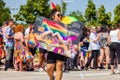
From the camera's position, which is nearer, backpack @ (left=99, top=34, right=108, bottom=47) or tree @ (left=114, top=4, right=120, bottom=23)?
backpack @ (left=99, top=34, right=108, bottom=47)

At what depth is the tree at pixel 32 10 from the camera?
156 ft

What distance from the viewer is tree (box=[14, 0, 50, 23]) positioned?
4753 centimetres

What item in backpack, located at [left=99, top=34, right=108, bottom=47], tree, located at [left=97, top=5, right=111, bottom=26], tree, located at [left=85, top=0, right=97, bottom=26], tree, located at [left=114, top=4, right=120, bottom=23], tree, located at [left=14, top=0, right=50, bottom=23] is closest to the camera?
backpack, located at [left=99, top=34, right=108, bottom=47]

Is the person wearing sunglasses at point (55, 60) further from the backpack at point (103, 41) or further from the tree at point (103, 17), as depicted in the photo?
the tree at point (103, 17)

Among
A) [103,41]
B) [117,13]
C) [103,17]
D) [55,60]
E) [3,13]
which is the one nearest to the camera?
[55,60]

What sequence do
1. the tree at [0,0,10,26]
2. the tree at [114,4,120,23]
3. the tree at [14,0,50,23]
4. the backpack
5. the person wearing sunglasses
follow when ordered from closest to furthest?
the person wearing sunglasses
the backpack
the tree at [14,0,50,23]
the tree at [114,4,120,23]
the tree at [0,0,10,26]

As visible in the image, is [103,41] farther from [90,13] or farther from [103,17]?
[90,13]

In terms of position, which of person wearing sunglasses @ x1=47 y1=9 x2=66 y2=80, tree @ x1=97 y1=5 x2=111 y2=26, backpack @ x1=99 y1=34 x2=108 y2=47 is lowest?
person wearing sunglasses @ x1=47 y1=9 x2=66 y2=80

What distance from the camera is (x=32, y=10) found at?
48656mm

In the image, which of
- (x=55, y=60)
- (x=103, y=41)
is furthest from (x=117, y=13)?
(x=55, y=60)

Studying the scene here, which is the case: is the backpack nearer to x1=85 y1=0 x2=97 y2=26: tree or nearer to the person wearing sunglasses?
the person wearing sunglasses

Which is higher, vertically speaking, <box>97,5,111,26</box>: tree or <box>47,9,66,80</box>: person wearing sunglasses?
<box>97,5,111,26</box>: tree

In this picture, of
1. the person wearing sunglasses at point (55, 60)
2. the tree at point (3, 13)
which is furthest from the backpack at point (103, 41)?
the tree at point (3, 13)


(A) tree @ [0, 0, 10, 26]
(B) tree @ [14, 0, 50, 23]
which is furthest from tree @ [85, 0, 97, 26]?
(A) tree @ [0, 0, 10, 26]
